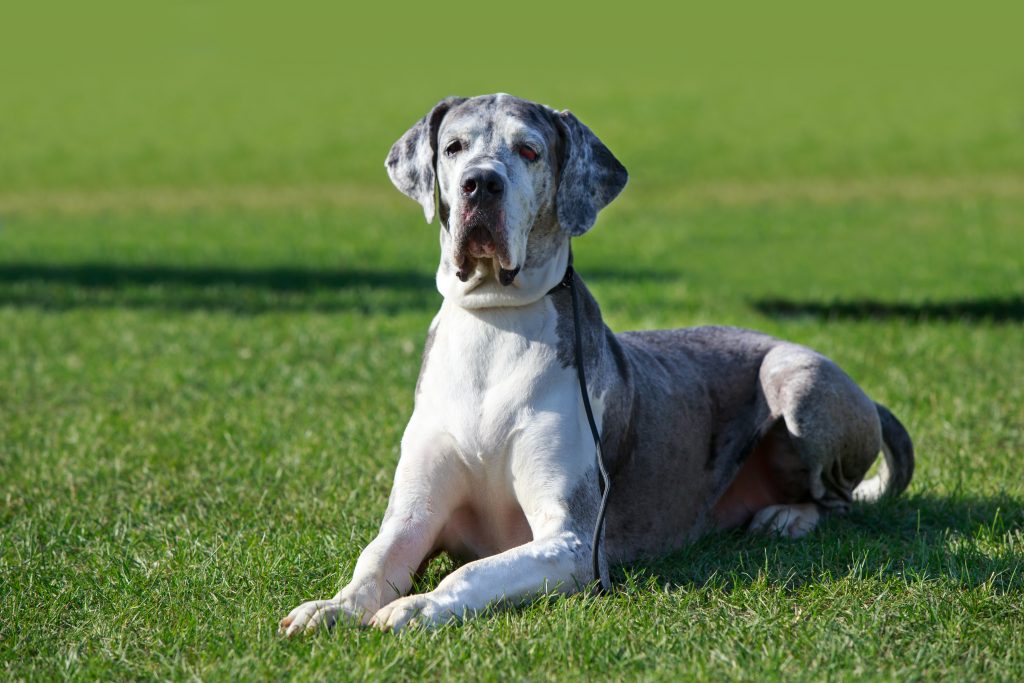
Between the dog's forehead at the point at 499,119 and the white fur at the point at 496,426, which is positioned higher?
the dog's forehead at the point at 499,119

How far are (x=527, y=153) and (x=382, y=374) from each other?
4457 millimetres

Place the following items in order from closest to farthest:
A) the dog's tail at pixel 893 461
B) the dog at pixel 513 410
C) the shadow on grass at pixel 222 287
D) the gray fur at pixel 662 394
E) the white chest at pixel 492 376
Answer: the dog at pixel 513 410 < the white chest at pixel 492 376 < the gray fur at pixel 662 394 < the dog's tail at pixel 893 461 < the shadow on grass at pixel 222 287

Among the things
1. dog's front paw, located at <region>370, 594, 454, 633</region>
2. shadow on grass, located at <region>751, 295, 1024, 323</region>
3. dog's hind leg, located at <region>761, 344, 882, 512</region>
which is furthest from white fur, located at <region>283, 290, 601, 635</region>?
shadow on grass, located at <region>751, 295, 1024, 323</region>

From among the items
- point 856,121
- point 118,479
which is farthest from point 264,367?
point 856,121

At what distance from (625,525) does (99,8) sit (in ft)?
202

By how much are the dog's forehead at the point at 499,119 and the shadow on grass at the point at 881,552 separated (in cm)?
158

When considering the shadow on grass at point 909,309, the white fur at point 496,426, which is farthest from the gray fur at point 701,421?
the shadow on grass at point 909,309

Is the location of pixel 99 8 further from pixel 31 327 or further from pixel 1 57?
pixel 31 327

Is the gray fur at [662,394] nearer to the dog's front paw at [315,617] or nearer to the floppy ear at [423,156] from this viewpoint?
the floppy ear at [423,156]

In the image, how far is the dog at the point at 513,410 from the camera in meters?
4.37

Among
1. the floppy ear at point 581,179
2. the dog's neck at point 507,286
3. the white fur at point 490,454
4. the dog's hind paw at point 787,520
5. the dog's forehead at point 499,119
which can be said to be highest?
the dog's forehead at point 499,119

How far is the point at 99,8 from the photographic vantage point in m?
61.3

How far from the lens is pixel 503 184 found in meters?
4.41

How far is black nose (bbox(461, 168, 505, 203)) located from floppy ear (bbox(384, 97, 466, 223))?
0.40 meters
